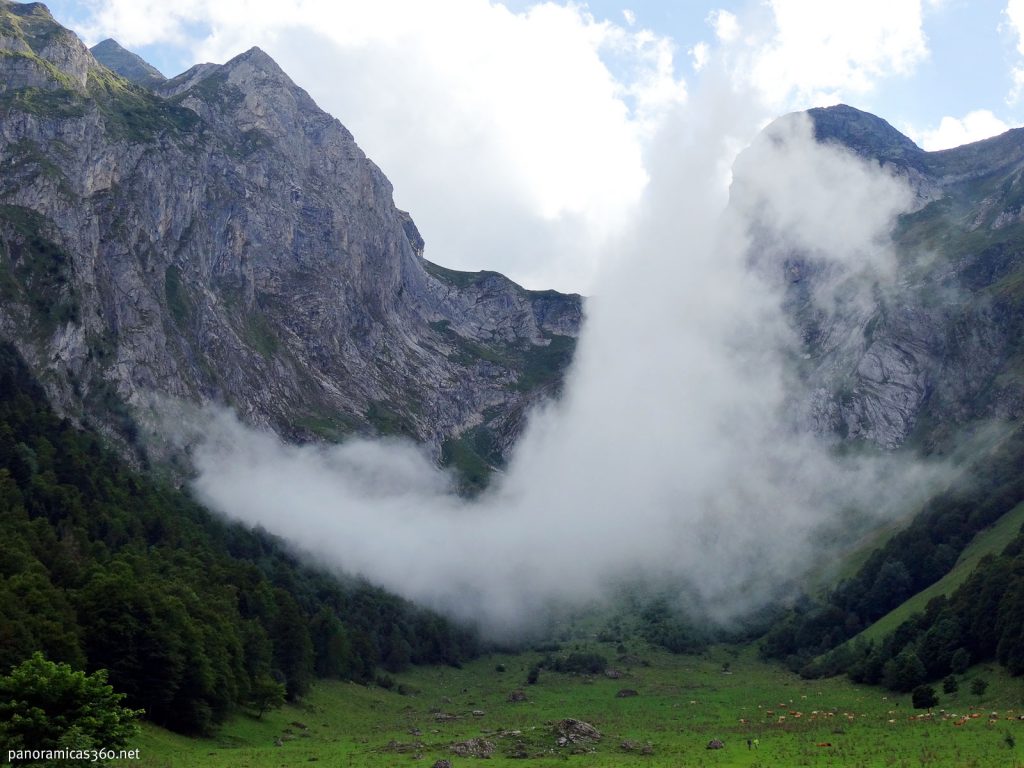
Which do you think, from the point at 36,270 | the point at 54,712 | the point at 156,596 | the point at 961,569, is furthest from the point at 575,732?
the point at 36,270

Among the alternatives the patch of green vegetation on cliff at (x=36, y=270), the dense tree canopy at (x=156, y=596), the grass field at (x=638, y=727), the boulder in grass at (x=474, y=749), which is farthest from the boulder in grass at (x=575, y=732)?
the patch of green vegetation on cliff at (x=36, y=270)

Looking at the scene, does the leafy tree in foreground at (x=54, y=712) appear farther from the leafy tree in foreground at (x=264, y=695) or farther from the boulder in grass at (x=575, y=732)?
the leafy tree in foreground at (x=264, y=695)

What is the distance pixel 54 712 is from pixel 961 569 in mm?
135247

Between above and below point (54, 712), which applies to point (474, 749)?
below

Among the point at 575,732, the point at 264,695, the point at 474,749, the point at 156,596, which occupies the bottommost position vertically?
the point at 474,749

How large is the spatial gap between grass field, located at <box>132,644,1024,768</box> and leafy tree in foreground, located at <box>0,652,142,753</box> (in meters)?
9.54

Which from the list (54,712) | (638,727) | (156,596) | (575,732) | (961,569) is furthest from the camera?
(961,569)

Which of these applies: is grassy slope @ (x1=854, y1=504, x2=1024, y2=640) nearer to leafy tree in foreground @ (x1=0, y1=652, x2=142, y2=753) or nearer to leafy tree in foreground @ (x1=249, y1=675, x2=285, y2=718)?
leafy tree in foreground @ (x1=249, y1=675, x2=285, y2=718)

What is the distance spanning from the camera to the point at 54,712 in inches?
1459

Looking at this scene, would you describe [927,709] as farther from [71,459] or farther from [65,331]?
[65,331]

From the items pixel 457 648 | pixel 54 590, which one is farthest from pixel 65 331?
pixel 54 590

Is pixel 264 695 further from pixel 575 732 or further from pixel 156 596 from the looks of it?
pixel 575 732

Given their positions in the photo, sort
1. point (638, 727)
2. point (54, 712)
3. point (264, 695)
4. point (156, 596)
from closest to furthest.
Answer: point (54, 712) → point (156, 596) → point (638, 727) → point (264, 695)

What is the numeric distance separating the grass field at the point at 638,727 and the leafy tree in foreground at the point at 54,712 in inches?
376
